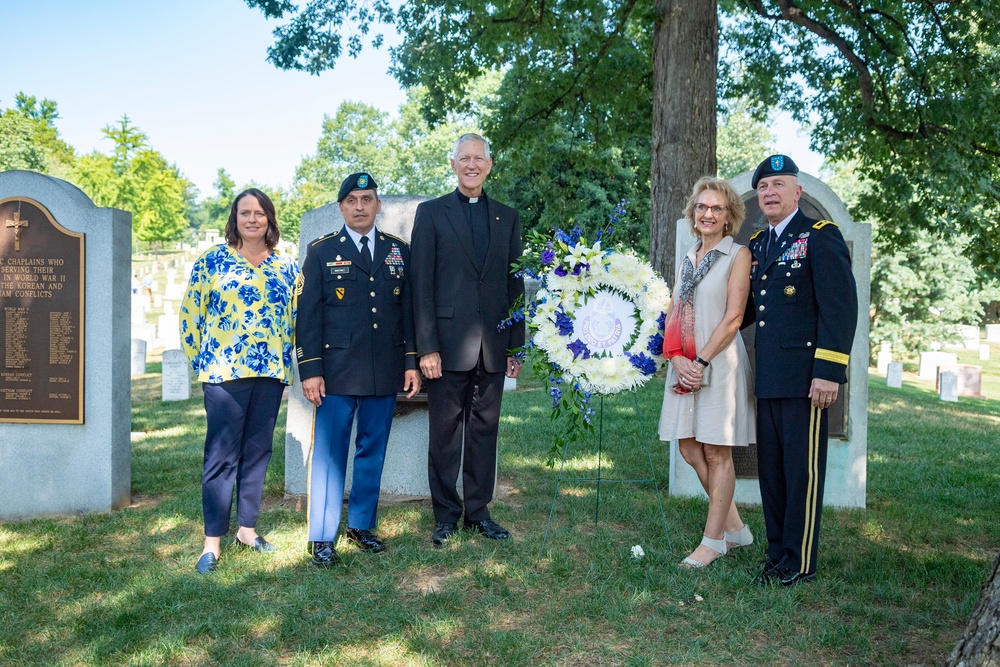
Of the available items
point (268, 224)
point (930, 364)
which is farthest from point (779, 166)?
point (930, 364)

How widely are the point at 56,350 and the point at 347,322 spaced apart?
2.35 meters

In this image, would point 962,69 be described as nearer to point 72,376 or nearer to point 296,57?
point 296,57

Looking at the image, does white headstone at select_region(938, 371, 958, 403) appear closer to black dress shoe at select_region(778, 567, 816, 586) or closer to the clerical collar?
black dress shoe at select_region(778, 567, 816, 586)

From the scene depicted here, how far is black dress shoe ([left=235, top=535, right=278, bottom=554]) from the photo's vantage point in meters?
4.72

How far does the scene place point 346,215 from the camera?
4727 millimetres

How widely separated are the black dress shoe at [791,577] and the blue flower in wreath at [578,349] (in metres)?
1.55

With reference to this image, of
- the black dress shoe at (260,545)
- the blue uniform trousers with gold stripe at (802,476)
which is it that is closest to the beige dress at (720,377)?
the blue uniform trousers with gold stripe at (802,476)

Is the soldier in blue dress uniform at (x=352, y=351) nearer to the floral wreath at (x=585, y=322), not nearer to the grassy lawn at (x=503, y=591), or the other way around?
the grassy lawn at (x=503, y=591)

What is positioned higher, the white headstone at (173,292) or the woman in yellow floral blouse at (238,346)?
the white headstone at (173,292)

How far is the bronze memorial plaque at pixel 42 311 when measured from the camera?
18.1 ft

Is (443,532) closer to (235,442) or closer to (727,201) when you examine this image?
(235,442)

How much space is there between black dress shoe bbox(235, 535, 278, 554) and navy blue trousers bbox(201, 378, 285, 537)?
0.46ft

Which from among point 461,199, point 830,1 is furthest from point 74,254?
point 830,1

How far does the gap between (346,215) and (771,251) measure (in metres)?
2.43
